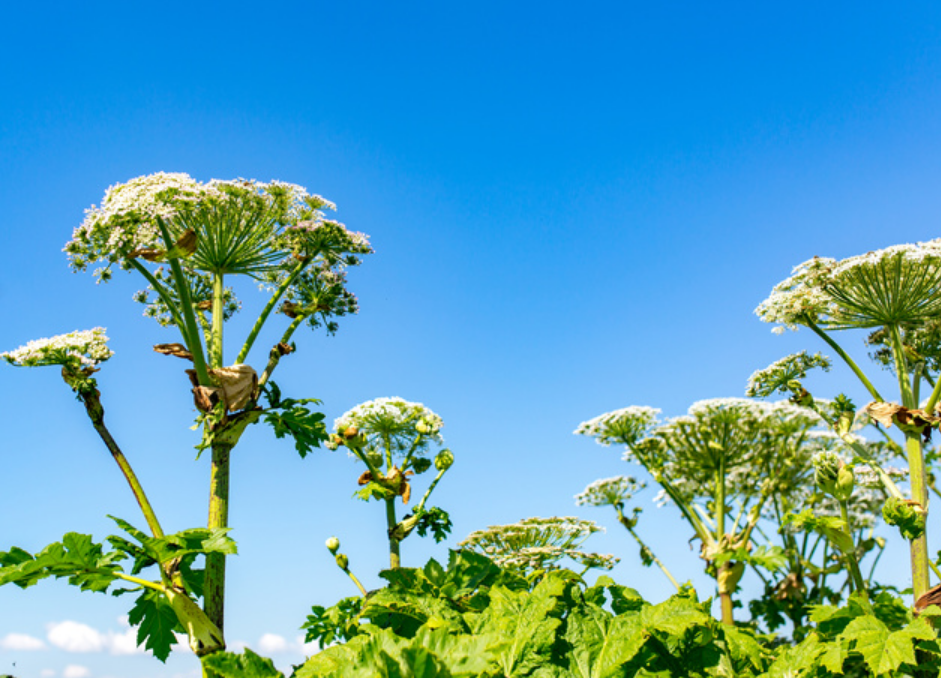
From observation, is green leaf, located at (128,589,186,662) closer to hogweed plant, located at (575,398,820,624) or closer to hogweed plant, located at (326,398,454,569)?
hogweed plant, located at (326,398,454,569)

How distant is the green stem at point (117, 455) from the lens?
18.2 feet

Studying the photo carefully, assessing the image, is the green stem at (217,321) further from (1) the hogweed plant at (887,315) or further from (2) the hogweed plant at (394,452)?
(1) the hogweed plant at (887,315)

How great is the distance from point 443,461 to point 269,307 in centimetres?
215

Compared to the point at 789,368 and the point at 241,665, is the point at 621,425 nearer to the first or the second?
the point at 789,368

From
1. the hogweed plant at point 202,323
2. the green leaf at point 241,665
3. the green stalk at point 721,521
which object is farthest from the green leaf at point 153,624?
the green stalk at point 721,521

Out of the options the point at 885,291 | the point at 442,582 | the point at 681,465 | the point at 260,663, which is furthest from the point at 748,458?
the point at 260,663

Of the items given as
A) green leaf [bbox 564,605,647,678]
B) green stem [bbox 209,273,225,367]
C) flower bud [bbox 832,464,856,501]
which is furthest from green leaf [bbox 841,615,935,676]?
green stem [bbox 209,273,225,367]

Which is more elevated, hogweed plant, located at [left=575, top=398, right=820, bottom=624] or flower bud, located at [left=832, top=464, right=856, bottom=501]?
hogweed plant, located at [left=575, top=398, right=820, bottom=624]

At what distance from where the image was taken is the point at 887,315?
877 cm

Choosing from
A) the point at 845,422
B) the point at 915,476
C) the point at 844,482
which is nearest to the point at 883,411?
the point at 845,422

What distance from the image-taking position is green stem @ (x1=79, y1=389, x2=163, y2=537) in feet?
18.2

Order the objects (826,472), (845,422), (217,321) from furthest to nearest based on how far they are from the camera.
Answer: (845,422)
(217,321)
(826,472)

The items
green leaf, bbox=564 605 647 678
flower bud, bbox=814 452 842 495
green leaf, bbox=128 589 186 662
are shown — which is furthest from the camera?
flower bud, bbox=814 452 842 495

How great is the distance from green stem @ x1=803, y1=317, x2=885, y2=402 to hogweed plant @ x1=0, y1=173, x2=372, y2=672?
5.25m
